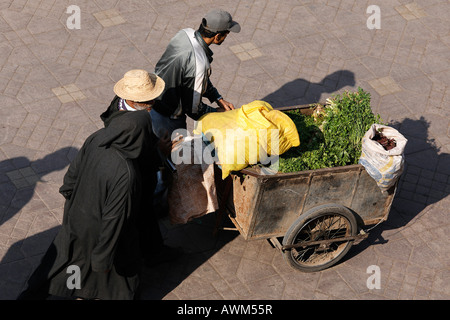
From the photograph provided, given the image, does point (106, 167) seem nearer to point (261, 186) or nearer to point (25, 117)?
point (261, 186)

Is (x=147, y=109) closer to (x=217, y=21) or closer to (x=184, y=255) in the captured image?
(x=217, y=21)

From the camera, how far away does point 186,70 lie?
21.2ft

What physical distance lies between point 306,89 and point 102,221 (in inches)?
177

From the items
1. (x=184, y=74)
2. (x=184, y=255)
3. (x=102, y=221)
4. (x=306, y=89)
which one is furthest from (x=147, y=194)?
(x=306, y=89)

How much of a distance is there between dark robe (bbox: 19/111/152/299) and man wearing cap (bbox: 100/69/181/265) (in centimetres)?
29

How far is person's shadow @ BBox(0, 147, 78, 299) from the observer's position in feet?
21.3

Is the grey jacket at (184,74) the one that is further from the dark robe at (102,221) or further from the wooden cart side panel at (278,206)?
the wooden cart side panel at (278,206)

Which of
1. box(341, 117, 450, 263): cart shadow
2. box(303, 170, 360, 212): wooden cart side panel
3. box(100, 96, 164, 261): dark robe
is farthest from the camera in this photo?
box(341, 117, 450, 263): cart shadow

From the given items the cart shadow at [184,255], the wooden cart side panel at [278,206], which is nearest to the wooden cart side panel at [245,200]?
the wooden cart side panel at [278,206]

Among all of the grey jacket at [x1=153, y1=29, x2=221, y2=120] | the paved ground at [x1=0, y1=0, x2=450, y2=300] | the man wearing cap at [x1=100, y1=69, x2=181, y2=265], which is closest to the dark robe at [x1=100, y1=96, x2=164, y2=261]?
the man wearing cap at [x1=100, y1=69, x2=181, y2=265]

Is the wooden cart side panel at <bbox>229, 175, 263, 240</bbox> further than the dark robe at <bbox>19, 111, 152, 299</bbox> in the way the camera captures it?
Yes

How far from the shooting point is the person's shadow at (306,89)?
9016mm

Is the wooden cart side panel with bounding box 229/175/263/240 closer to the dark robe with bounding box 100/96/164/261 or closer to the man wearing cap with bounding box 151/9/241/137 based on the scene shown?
the dark robe with bounding box 100/96/164/261

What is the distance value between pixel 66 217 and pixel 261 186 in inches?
67.7
